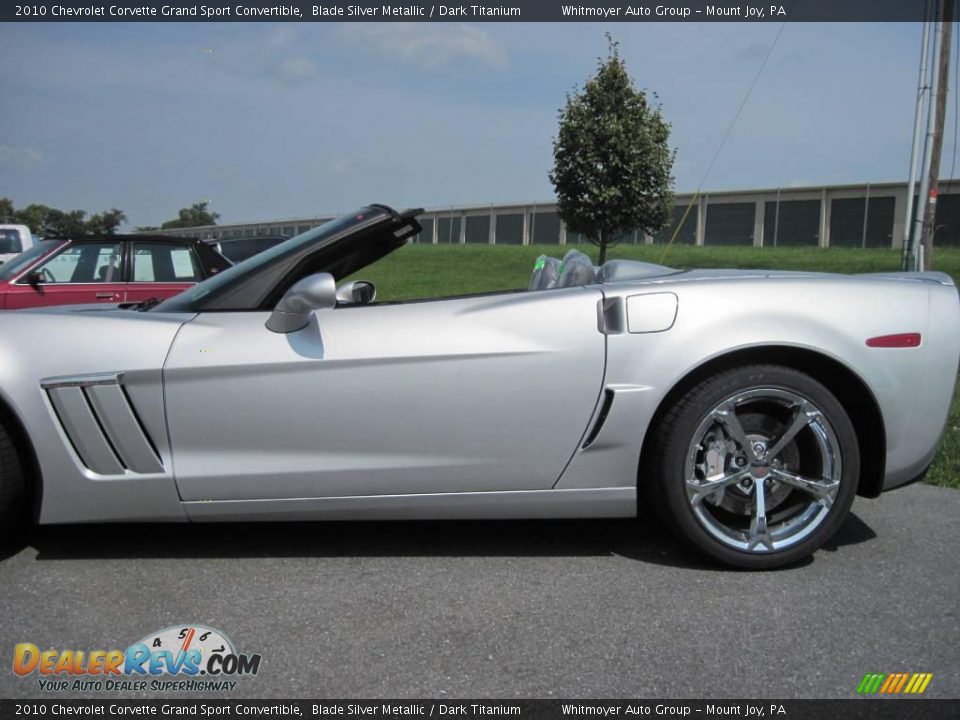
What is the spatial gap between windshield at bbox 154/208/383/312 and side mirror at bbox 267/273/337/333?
0.32m

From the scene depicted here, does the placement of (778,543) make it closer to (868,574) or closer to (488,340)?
(868,574)

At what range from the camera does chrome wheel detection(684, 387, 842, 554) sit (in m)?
3.02

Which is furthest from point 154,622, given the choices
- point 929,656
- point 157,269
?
point 157,269

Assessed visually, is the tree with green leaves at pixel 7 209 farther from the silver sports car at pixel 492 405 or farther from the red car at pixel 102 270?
the silver sports car at pixel 492 405

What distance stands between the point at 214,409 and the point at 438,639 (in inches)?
42.1

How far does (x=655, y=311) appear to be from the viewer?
3010 millimetres

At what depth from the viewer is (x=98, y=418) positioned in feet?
9.64

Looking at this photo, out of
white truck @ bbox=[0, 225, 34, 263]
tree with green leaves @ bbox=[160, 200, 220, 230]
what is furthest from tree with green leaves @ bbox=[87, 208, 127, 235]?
white truck @ bbox=[0, 225, 34, 263]

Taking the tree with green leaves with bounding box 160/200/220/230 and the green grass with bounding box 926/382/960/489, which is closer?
the green grass with bounding box 926/382/960/489

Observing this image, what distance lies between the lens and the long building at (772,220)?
2850cm

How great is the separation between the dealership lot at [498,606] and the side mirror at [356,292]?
2.99 ft

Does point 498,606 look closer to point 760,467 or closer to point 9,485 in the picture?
point 760,467

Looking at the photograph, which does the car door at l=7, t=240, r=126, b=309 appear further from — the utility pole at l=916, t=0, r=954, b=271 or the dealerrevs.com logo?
the utility pole at l=916, t=0, r=954, b=271

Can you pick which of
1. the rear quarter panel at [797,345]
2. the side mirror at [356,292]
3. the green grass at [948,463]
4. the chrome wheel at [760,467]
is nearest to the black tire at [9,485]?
the side mirror at [356,292]
